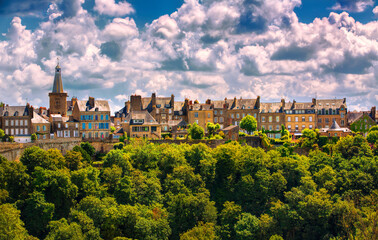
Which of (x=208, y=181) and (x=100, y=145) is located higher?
(x=100, y=145)

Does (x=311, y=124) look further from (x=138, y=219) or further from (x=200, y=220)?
(x=138, y=219)

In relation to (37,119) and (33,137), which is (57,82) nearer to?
(37,119)

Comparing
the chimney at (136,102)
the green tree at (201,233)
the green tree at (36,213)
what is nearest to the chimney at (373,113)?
the chimney at (136,102)

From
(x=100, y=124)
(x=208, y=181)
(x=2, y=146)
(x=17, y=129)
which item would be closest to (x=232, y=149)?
(x=208, y=181)

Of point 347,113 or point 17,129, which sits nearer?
point 17,129

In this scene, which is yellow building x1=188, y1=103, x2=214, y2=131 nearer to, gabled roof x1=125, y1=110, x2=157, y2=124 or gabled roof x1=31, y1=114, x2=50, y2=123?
gabled roof x1=125, y1=110, x2=157, y2=124

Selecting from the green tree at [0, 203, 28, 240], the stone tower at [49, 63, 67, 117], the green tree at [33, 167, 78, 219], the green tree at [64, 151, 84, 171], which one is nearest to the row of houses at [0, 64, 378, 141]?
the stone tower at [49, 63, 67, 117]
